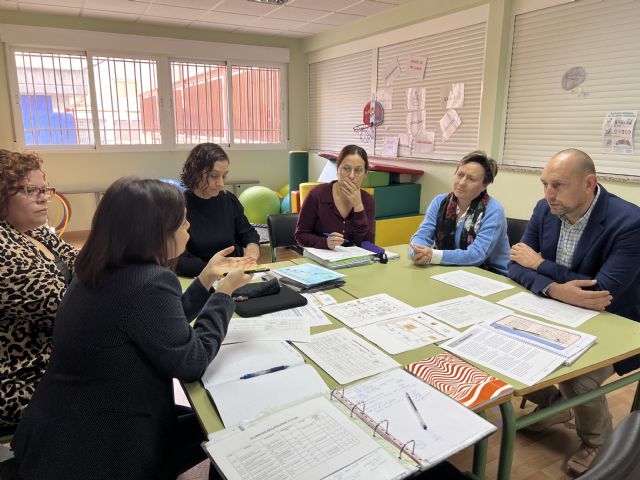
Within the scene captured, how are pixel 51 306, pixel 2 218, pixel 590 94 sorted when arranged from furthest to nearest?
pixel 590 94, pixel 2 218, pixel 51 306

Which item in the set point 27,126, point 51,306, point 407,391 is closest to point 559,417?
point 407,391

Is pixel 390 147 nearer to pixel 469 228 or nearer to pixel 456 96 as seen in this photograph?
pixel 456 96

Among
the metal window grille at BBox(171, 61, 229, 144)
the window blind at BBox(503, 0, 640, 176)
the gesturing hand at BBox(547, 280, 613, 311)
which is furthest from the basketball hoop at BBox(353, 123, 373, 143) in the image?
the gesturing hand at BBox(547, 280, 613, 311)

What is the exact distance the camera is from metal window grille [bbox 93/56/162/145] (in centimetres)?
565

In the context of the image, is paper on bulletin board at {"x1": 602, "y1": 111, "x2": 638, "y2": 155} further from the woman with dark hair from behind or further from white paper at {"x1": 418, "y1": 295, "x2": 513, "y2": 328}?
the woman with dark hair from behind

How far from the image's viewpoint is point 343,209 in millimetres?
2637

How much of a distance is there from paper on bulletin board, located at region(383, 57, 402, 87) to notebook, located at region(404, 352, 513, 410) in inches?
168

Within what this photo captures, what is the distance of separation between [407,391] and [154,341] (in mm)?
601

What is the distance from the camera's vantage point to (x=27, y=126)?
5391 mm

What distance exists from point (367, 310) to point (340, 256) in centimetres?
64

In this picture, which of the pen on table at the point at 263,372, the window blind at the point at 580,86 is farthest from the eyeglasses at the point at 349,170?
the window blind at the point at 580,86

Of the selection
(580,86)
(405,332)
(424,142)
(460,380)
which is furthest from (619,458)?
(424,142)

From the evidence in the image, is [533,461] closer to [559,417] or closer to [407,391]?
[559,417]

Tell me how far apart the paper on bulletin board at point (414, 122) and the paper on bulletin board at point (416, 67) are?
37cm
